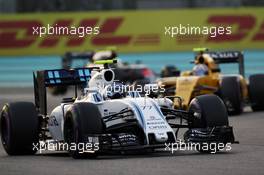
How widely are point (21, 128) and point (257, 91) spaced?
460 inches

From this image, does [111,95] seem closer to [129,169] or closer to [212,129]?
[212,129]

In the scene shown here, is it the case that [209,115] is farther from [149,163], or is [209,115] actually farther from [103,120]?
[149,163]

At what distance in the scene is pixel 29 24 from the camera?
1674 inches

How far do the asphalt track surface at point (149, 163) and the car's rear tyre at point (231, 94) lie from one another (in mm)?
8433

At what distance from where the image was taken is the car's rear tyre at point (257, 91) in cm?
2488

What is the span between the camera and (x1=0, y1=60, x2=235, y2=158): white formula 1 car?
13.0m

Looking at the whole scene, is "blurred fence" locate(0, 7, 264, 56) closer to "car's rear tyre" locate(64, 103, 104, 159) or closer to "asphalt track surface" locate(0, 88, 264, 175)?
"asphalt track surface" locate(0, 88, 264, 175)

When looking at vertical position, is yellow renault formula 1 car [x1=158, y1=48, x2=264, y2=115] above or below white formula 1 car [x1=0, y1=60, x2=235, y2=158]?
above

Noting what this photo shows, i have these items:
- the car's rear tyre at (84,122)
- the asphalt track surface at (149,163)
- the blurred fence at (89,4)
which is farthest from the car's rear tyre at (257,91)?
the blurred fence at (89,4)

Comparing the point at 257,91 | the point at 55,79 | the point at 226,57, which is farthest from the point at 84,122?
the point at 226,57

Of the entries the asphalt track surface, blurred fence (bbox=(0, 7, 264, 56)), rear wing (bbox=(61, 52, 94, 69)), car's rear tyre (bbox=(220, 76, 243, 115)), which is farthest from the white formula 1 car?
blurred fence (bbox=(0, 7, 264, 56))

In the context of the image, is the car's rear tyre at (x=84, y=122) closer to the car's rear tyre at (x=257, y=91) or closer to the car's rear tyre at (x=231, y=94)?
the car's rear tyre at (x=231, y=94)

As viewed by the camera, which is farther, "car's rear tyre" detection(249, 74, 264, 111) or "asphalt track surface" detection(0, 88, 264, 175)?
"car's rear tyre" detection(249, 74, 264, 111)

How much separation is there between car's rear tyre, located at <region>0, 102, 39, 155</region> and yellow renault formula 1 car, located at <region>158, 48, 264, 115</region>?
9.32m
